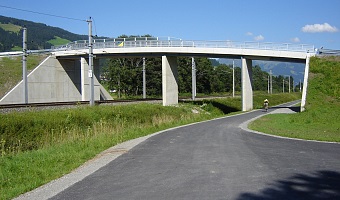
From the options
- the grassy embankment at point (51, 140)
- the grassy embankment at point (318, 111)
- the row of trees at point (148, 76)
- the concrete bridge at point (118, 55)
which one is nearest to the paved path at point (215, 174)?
the grassy embankment at point (51, 140)

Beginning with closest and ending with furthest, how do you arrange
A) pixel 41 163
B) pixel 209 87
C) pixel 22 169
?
pixel 22 169
pixel 41 163
pixel 209 87

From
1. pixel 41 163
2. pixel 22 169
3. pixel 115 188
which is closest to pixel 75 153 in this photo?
pixel 41 163

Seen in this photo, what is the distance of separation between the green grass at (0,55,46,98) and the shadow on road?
1696 inches

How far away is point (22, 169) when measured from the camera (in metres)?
10.6

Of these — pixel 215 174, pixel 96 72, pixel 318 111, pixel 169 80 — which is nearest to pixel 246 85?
pixel 169 80

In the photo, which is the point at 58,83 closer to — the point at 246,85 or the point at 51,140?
the point at 246,85

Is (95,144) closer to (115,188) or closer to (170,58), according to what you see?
(115,188)

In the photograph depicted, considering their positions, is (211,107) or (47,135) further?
(211,107)

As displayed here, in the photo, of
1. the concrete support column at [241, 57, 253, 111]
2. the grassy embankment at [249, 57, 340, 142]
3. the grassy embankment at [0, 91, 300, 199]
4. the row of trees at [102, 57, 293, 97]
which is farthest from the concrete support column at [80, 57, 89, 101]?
the grassy embankment at [249, 57, 340, 142]

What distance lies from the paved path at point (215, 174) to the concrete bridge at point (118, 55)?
1132 inches

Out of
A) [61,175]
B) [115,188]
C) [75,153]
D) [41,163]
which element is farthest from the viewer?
[75,153]

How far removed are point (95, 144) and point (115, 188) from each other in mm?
7349

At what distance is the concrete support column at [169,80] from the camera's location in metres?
48.0

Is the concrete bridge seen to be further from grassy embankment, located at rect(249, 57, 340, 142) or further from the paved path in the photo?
the paved path
